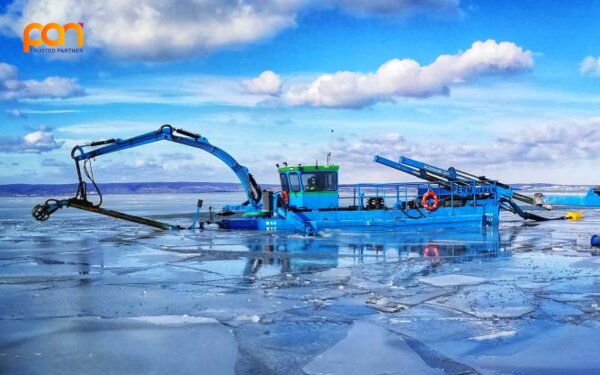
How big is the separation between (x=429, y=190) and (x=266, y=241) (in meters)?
9.80

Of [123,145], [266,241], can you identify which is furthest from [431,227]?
[123,145]

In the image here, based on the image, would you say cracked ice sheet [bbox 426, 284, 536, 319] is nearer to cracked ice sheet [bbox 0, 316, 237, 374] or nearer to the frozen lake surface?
the frozen lake surface

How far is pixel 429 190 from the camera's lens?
999 inches

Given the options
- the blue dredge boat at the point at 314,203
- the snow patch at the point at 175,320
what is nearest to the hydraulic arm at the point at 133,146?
the blue dredge boat at the point at 314,203

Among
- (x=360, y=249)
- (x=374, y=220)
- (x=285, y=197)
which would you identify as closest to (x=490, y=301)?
(x=360, y=249)

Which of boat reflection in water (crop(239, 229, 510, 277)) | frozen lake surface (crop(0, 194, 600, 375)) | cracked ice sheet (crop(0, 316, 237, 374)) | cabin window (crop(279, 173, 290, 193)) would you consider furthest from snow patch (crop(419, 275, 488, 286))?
cabin window (crop(279, 173, 290, 193))

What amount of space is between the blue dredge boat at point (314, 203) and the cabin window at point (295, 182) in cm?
4

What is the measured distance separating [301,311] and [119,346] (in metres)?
2.63

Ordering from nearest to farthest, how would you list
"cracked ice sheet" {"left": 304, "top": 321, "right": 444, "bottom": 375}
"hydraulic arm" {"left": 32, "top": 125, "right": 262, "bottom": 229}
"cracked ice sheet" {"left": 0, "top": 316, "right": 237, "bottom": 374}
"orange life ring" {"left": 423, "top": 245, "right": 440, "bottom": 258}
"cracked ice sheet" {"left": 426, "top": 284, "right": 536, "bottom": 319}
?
1. "cracked ice sheet" {"left": 304, "top": 321, "right": 444, "bottom": 375}
2. "cracked ice sheet" {"left": 0, "top": 316, "right": 237, "bottom": 374}
3. "cracked ice sheet" {"left": 426, "top": 284, "right": 536, "bottom": 319}
4. "orange life ring" {"left": 423, "top": 245, "right": 440, "bottom": 258}
5. "hydraulic arm" {"left": 32, "top": 125, "right": 262, "bottom": 229}

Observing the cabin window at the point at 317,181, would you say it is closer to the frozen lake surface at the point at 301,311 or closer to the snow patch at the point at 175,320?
the frozen lake surface at the point at 301,311

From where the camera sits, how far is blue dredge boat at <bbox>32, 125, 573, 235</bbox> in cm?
2217

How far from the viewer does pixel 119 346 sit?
6473 mm

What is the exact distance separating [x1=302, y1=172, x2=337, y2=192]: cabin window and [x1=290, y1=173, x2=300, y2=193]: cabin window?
26 centimetres

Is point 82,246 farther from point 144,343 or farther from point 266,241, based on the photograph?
point 144,343
